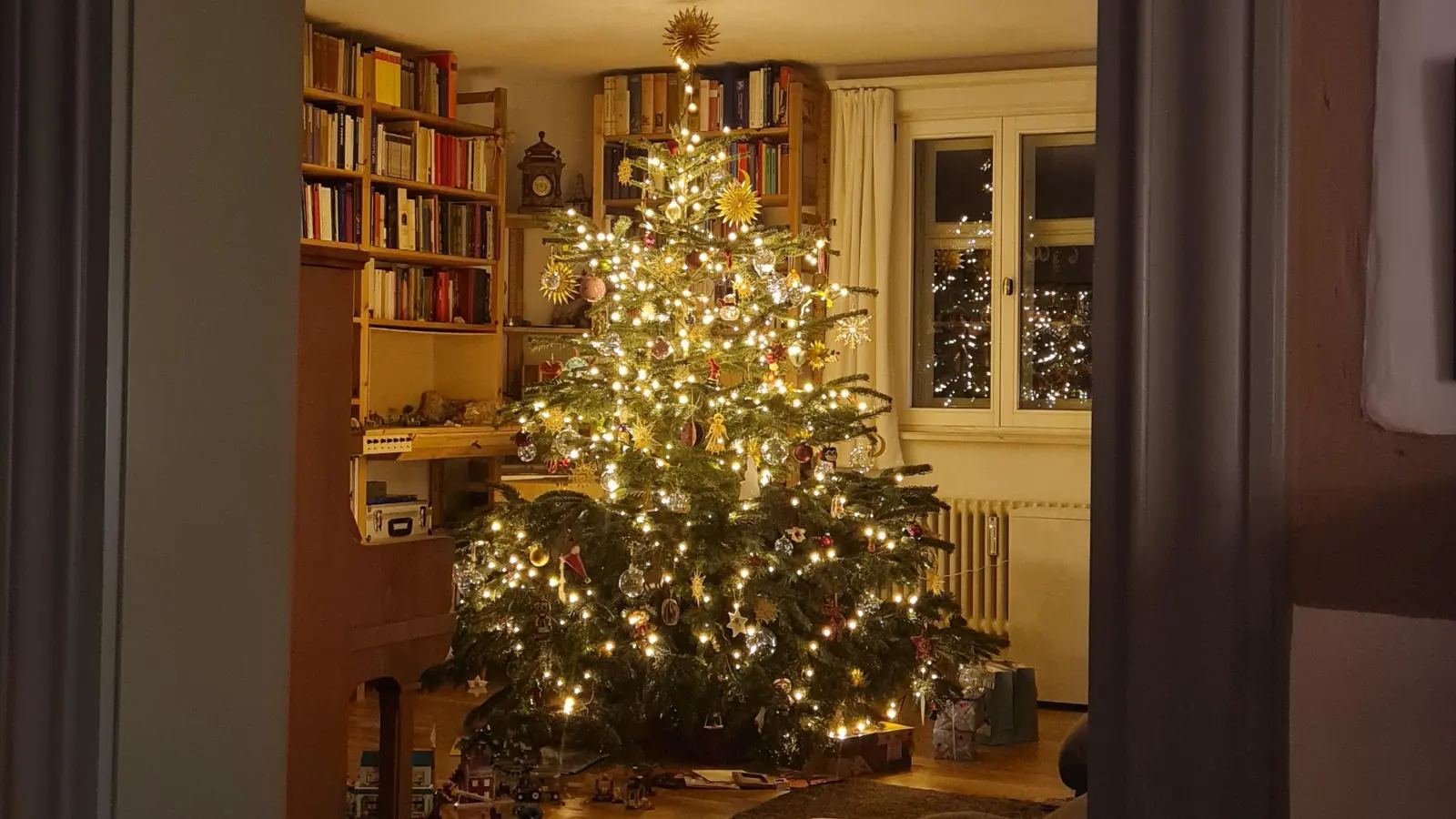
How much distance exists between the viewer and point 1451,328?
0.59 metres

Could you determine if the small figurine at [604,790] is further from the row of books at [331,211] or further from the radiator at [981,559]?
the row of books at [331,211]

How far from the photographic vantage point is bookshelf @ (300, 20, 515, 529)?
5785 millimetres

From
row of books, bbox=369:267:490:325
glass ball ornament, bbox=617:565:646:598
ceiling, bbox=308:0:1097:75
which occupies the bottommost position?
glass ball ornament, bbox=617:565:646:598

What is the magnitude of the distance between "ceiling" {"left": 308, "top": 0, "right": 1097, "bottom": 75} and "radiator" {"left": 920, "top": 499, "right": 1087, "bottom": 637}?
6.26ft

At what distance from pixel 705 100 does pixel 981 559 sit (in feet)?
7.63

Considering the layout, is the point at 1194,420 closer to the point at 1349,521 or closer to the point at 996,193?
the point at 1349,521

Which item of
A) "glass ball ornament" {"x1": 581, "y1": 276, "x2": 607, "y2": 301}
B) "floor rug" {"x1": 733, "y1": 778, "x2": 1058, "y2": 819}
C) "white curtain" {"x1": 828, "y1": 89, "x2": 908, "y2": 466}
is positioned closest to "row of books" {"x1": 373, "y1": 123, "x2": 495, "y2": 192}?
"white curtain" {"x1": 828, "y1": 89, "x2": 908, "y2": 466}

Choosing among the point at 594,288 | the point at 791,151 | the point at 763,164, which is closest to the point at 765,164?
the point at 763,164

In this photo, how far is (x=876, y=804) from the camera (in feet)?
13.2

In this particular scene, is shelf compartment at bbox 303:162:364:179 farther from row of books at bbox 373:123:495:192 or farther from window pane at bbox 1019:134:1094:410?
window pane at bbox 1019:134:1094:410

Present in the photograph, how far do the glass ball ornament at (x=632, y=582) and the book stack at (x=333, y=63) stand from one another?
2.72 meters

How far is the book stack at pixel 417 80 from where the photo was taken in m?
5.95

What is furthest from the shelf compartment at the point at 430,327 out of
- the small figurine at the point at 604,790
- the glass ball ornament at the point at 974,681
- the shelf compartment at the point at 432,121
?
the glass ball ornament at the point at 974,681

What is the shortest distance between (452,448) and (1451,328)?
547 centimetres
